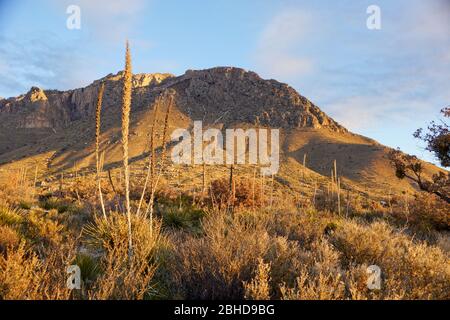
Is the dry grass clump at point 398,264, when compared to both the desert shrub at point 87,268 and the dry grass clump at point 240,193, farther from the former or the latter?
the dry grass clump at point 240,193

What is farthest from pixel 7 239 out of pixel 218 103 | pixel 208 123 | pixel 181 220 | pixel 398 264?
pixel 218 103

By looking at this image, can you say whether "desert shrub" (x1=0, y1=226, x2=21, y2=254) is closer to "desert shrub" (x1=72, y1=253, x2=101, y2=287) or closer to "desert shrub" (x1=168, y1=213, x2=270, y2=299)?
"desert shrub" (x1=72, y1=253, x2=101, y2=287)

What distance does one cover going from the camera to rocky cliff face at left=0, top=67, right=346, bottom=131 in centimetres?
8575

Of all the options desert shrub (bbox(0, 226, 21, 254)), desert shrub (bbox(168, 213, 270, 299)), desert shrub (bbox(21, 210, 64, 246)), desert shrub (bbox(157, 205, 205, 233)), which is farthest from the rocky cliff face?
desert shrub (bbox(168, 213, 270, 299))

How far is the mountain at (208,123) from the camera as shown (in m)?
65.1

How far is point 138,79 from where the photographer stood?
13288cm

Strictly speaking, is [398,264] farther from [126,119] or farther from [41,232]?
[41,232]

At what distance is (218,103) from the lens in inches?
3617

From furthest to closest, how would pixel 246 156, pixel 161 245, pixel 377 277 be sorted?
pixel 246 156 < pixel 161 245 < pixel 377 277


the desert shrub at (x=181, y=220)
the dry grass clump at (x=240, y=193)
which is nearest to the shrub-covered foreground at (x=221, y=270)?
the desert shrub at (x=181, y=220)

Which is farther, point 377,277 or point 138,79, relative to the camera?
point 138,79
